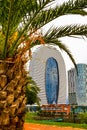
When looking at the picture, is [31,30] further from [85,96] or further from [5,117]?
[85,96]

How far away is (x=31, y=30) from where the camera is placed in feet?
28.8

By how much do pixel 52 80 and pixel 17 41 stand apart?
9206cm

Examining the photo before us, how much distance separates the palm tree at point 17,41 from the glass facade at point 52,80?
8669 centimetres

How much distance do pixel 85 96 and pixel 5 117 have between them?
130m

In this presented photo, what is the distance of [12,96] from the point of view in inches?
325

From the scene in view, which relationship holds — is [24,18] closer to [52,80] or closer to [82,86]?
[52,80]

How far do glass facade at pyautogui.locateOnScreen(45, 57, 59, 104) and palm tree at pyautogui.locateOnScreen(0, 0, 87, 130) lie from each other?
86.7m

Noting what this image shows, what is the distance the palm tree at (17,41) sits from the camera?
821 cm

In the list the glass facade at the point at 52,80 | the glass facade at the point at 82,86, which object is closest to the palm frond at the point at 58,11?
the glass facade at the point at 52,80

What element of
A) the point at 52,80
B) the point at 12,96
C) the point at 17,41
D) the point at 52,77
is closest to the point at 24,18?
the point at 17,41

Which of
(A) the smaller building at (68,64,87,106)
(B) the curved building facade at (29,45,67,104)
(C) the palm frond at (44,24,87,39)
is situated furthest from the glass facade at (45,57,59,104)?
(C) the palm frond at (44,24,87,39)

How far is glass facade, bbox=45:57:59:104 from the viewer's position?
319 feet

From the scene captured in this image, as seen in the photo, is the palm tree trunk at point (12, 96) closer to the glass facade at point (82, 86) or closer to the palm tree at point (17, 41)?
the palm tree at point (17, 41)

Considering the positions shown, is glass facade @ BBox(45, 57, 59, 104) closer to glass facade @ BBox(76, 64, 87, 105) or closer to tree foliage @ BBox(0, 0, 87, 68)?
glass facade @ BBox(76, 64, 87, 105)
